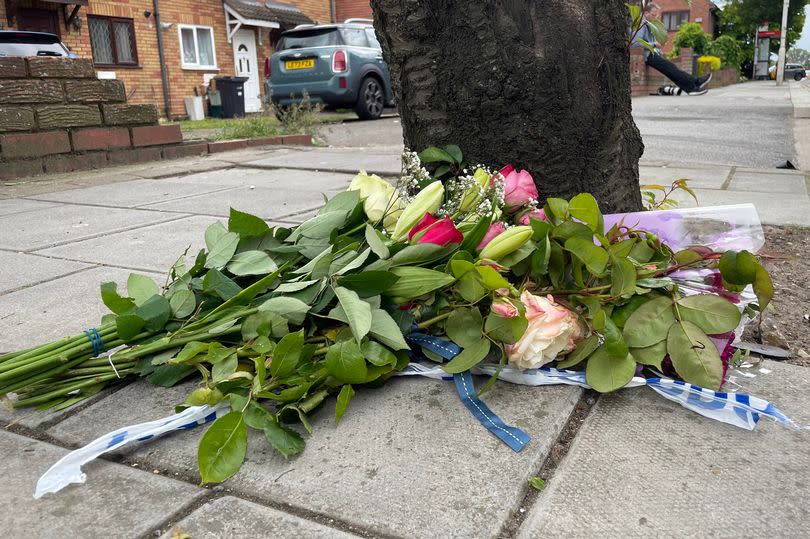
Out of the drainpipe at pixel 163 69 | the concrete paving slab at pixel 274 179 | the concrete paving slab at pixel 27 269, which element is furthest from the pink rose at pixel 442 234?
the drainpipe at pixel 163 69

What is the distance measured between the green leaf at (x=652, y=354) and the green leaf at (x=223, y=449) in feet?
3.16

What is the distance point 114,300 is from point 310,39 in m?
13.8

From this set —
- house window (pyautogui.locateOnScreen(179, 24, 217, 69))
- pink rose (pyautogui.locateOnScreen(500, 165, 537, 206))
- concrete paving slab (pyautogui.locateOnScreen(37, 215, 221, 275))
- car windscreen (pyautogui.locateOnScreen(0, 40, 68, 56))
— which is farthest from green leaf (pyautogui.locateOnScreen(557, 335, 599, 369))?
house window (pyautogui.locateOnScreen(179, 24, 217, 69))

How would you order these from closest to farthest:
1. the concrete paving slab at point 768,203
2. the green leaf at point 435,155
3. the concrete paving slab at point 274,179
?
the green leaf at point 435,155
the concrete paving slab at point 768,203
the concrete paving slab at point 274,179

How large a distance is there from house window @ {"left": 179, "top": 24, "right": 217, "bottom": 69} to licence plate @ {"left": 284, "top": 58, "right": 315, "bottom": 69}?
18.5 feet

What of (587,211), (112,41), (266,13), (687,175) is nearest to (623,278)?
(587,211)

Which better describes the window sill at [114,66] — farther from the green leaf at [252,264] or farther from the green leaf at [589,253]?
the green leaf at [589,253]

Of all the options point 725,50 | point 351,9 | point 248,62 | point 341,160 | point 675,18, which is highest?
point 675,18

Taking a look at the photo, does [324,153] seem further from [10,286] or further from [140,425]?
[140,425]

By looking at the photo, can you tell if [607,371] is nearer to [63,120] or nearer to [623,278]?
[623,278]

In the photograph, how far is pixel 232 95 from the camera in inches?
691

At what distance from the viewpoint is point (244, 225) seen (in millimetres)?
2006

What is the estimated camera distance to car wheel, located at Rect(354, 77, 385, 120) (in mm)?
14377

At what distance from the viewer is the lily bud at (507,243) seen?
5.76 feet
